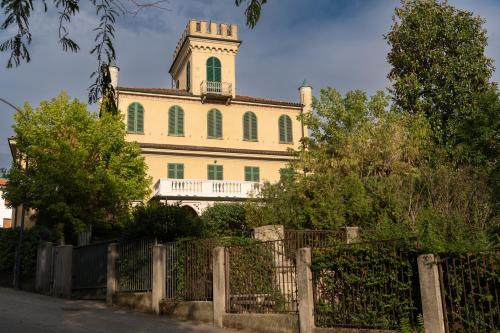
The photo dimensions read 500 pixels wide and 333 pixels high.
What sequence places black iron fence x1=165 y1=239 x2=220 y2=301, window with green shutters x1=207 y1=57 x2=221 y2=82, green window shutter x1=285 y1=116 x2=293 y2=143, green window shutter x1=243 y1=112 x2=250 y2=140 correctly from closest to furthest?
black iron fence x1=165 y1=239 x2=220 y2=301, green window shutter x1=243 y1=112 x2=250 y2=140, window with green shutters x1=207 y1=57 x2=221 y2=82, green window shutter x1=285 y1=116 x2=293 y2=143

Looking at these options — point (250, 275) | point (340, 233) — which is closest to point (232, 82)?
point (340, 233)

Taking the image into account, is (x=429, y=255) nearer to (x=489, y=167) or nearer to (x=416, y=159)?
(x=489, y=167)

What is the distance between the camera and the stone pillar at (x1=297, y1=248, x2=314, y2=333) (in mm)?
10008

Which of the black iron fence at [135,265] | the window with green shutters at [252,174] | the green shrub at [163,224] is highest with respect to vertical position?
the window with green shutters at [252,174]

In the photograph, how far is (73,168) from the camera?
24.8m

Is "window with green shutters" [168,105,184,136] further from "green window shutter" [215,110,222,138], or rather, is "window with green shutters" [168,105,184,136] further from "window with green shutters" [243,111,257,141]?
"window with green shutters" [243,111,257,141]

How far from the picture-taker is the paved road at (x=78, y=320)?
10953 millimetres

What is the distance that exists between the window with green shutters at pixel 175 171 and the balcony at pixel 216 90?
506cm

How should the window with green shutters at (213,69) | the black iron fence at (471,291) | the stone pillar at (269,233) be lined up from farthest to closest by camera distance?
the window with green shutters at (213,69) → the stone pillar at (269,233) → the black iron fence at (471,291)

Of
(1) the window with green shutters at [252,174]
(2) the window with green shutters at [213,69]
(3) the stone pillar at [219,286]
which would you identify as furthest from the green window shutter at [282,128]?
(3) the stone pillar at [219,286]

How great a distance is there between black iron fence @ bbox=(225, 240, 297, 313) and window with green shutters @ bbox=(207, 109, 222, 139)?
24.1 m

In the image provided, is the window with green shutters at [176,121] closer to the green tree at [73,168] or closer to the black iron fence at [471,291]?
the green tree at [73,168]

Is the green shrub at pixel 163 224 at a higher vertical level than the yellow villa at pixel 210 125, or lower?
lower

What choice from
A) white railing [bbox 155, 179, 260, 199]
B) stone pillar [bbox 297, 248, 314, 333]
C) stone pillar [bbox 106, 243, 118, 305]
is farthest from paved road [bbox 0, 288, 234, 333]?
white railing [bbox 155, 179, 260, 199]
